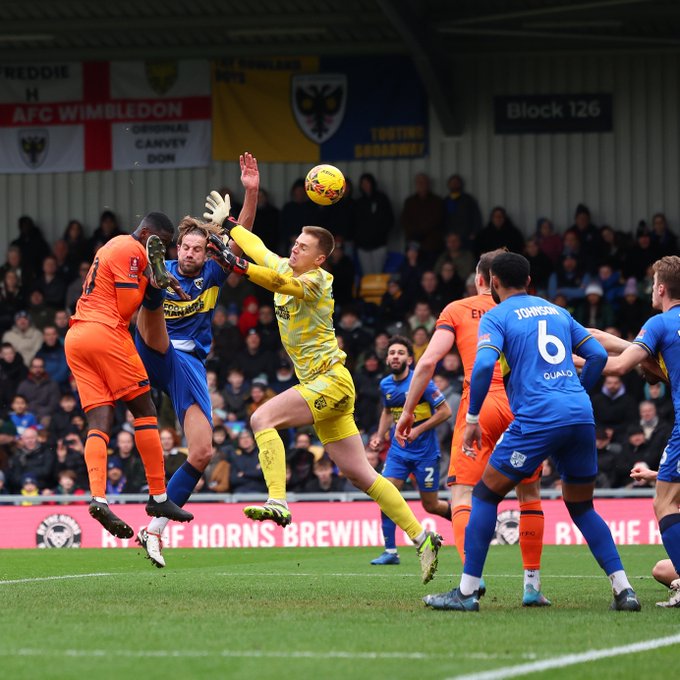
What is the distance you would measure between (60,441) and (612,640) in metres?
14.8

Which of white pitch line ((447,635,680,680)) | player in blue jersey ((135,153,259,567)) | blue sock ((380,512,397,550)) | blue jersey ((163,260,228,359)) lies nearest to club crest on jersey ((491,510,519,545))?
blue sock ((380,512,397,550))

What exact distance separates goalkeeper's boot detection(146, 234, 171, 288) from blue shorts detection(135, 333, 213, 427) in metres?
0.92

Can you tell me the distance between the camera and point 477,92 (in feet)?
82.9

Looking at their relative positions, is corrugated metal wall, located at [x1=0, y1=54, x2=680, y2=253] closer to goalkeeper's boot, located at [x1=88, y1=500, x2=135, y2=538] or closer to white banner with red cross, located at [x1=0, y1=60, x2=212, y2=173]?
white banner with red cross, located at [x1=0, y1=60, x2=212, y2=173]

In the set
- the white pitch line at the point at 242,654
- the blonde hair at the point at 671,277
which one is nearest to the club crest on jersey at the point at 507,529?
the blonde hair at the point at 671,277

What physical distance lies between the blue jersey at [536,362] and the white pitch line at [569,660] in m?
1.49

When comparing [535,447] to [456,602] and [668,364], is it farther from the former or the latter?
[668,364]

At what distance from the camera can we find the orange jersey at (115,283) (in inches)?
392

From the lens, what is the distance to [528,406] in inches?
313

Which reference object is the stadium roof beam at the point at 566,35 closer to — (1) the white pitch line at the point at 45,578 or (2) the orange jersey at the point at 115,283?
(1) the white pitch line at the point at 45,578

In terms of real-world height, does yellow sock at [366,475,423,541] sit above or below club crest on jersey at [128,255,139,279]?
below

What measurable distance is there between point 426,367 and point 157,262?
2.05 meters

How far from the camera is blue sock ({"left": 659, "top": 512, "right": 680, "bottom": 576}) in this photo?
8.54 meters

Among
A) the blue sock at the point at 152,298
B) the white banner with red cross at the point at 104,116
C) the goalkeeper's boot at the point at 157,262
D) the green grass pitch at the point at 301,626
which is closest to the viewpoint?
the green grass pitch at the point at 301,626
